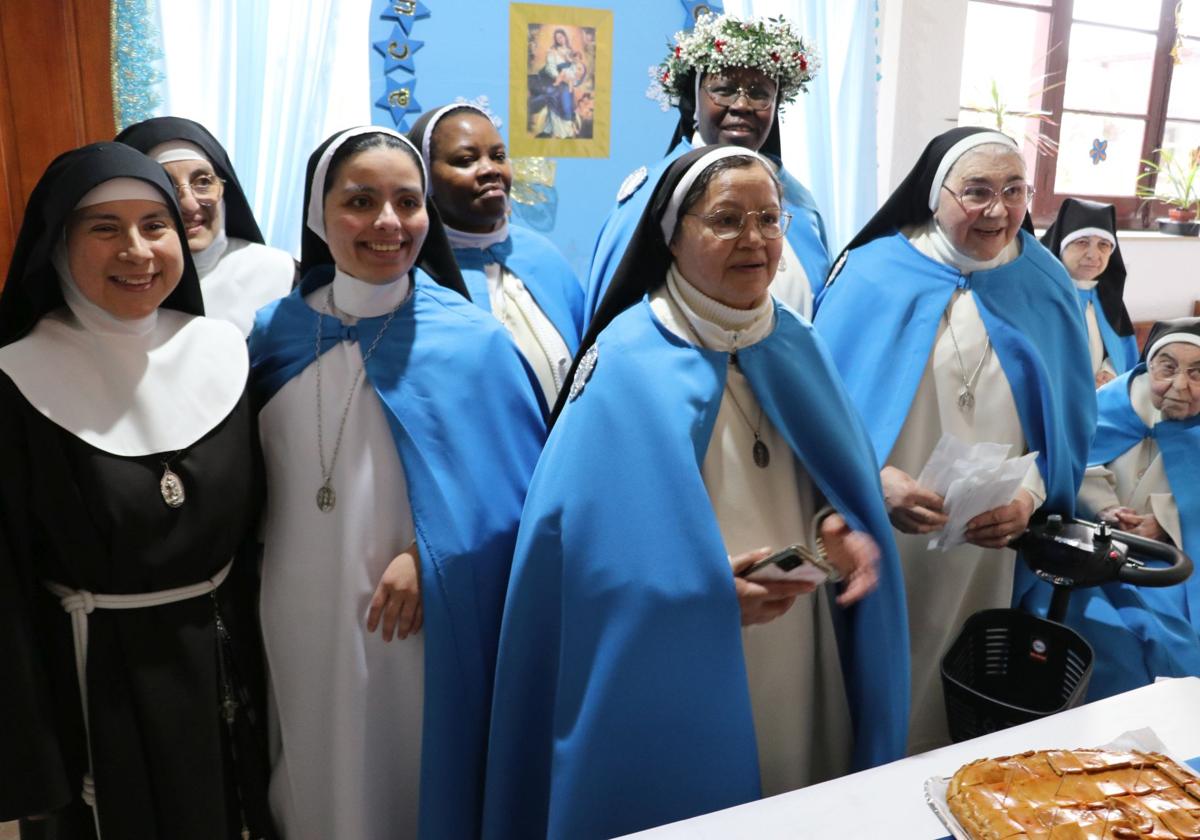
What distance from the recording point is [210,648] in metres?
2.31

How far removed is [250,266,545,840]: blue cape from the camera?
2.39m

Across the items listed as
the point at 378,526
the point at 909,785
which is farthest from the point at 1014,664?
the point at 378,526

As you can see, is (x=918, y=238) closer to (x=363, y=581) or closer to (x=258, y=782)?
(x=363, y=581)

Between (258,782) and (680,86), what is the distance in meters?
3.26

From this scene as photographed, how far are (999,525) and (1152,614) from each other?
30.9 inches

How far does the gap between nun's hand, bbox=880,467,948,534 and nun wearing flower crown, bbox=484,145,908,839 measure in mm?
438

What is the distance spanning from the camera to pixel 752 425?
230cm

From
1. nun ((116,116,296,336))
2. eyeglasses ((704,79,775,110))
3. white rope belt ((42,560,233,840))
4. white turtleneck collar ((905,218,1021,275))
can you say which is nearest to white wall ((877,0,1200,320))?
eyeglasses ((704,79,775,110))

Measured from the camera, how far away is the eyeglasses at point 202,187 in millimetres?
3148

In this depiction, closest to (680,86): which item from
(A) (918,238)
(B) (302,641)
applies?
(A) (918,238)

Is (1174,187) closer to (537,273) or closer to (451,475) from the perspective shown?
(537,273)

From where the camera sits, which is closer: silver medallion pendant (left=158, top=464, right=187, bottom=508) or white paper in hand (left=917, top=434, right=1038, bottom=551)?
silver medallion pendant (left=158, top=464, right=187, bottom=508)

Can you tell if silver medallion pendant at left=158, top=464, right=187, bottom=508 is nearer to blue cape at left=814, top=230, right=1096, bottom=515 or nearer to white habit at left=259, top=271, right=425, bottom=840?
white habit at left=259, top=271, right=425, bottom=840

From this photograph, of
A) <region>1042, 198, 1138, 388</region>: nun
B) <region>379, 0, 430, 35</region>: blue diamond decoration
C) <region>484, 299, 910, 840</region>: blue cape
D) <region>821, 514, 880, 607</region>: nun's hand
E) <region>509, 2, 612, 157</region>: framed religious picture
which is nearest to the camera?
<region>484, 299, 910, 840</region>: blue cape
